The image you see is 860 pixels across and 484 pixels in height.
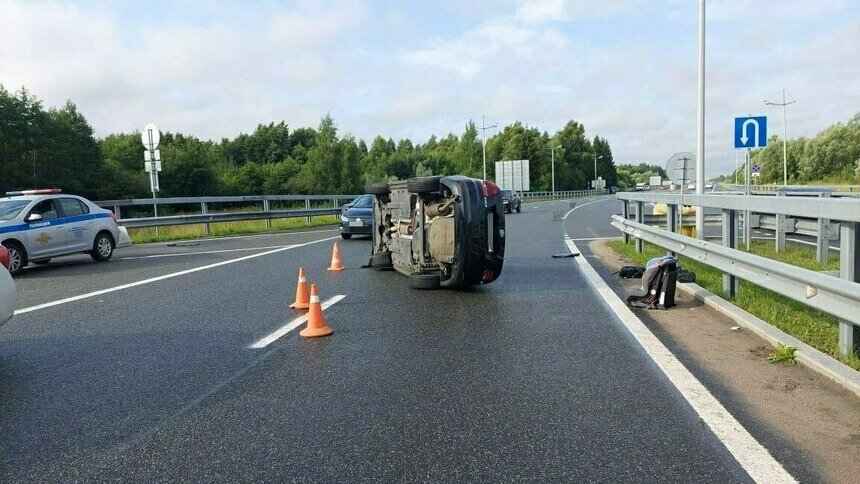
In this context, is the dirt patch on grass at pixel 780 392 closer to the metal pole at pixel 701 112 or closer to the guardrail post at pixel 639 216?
the guardrail post at pixel 639 216

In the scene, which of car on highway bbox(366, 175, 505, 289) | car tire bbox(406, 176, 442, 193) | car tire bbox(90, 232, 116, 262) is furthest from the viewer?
car tire bbox(90, 232, 116, 262)

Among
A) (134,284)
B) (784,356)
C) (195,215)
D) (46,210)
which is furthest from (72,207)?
(784,356)

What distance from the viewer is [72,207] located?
14.2 meters

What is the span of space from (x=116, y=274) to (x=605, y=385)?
1005 cm

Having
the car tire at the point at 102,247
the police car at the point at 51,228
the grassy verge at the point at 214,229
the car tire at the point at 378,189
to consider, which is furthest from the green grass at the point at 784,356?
the grassy verge at the point at 214,229

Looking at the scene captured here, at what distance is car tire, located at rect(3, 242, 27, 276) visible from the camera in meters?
12.4

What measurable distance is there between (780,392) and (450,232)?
5046 mm

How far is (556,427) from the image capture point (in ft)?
13.1

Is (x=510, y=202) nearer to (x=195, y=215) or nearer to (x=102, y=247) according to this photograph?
(x=195, y=215)

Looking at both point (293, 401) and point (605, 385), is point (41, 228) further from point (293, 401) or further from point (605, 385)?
point (605, 385)

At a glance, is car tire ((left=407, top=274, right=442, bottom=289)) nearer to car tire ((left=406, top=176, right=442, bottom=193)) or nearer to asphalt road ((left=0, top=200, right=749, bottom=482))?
asphalt road ((left=0, top=200, right=749, bottom=482))

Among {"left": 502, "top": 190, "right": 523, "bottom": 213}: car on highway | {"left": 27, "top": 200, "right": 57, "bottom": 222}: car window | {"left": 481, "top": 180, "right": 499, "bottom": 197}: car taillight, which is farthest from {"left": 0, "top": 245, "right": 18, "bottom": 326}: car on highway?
{"left": 502, "top": 190, "right": 523, "bottom": 213}: car on highway

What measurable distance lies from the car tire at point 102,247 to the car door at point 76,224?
20 cm

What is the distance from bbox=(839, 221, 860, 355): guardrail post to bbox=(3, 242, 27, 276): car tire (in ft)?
42.8
